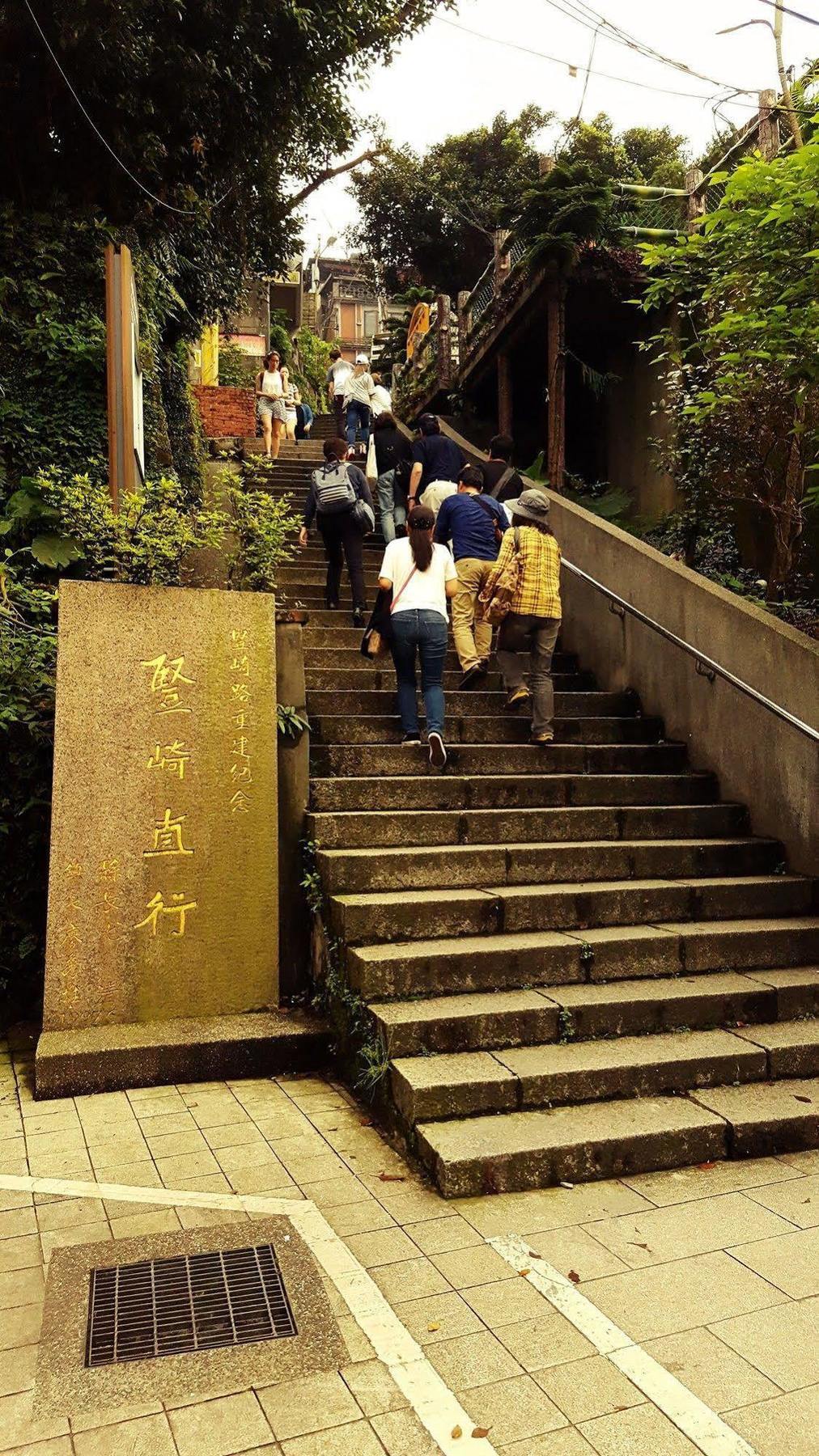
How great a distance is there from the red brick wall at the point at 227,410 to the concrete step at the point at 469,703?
12503mm

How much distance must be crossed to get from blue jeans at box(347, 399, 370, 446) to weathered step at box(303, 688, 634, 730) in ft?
20.6

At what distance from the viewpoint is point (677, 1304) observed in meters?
3.10

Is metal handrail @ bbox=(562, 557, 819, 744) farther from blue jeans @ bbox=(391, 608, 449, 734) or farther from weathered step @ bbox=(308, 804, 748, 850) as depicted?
blue jeans @ bbox=(391, 608, 449, 734)

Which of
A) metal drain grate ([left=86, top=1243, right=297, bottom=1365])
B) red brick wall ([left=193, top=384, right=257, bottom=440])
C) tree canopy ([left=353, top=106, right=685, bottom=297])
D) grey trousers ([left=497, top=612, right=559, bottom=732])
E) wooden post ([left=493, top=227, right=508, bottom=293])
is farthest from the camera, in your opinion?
tree canopy ([left=353, top=106, right=685, bottom=297])

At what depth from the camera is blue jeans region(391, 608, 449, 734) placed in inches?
252

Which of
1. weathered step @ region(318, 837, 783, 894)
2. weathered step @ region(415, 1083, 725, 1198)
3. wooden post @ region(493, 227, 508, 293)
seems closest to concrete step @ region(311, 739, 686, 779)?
weathered step @ region(318, 837, 783, 894)

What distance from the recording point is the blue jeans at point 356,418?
1285cm

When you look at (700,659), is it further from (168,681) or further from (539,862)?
(168,681)

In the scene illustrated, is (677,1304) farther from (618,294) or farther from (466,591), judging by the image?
(618,294)

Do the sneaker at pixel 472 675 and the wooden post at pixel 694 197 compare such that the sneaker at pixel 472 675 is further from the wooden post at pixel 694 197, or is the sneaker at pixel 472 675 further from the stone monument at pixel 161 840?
the wooden post at pixel 694 197

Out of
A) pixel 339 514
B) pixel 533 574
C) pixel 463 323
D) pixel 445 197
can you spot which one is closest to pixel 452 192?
pixel 445 197

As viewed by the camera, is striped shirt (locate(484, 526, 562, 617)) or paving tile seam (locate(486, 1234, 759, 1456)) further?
striped shirt (locate(484, 526, 562, 617))

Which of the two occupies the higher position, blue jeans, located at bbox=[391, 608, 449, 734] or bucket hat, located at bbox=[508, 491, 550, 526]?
bucket hat, located at bbox=[508, 491, 550, 526]

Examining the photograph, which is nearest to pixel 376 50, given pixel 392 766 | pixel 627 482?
pixel 627 482
